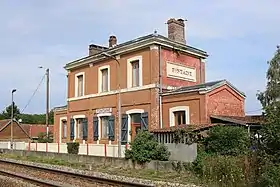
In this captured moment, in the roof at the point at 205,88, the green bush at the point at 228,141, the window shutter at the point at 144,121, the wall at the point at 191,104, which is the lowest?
the green bush at the point at 228,141

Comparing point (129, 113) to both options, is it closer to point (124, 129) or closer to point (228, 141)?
point (124, 129)

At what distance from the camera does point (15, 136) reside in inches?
2657

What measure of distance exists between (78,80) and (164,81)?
31.6ft

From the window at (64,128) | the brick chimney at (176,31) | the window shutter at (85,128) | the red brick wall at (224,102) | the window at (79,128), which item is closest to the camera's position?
the red brick wall at (224,102)

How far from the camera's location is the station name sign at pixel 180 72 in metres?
25.9

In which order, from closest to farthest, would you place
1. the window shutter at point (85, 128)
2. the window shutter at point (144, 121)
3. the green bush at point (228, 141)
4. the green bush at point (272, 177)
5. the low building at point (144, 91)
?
1. the green bush at point (272, 177)
2. the green bush at point (228, 141)
3. the low building at point (144, 91)
4. the window shutter at point (144, 121)
5. the window shutter at point (85, 128)

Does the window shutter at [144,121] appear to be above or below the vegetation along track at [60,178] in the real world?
above

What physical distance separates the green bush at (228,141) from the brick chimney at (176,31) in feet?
36.8

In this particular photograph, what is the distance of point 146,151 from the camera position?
63.1 feet

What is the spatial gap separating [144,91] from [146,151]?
666 cm

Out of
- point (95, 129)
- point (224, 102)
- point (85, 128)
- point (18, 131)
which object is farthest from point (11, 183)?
point (18, 131)

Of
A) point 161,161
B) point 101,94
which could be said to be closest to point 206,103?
point 161,161

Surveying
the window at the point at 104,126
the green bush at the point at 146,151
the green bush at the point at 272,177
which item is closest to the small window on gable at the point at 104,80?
the window at the point at 104,126

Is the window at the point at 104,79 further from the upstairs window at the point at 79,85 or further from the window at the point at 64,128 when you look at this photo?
the window at the point at 64,128
